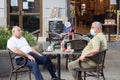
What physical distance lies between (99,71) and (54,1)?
33.5ft

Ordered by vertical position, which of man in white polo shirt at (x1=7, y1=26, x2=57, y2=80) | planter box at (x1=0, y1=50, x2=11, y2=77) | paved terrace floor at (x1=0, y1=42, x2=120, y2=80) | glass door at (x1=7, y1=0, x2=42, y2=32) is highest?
glass door at (x1=7, y1=0, x2=42, y2=32)

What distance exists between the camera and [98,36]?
9.57 m

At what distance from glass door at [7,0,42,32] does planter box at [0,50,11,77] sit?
856 centimetres

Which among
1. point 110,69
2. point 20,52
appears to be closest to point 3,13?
point 110,69

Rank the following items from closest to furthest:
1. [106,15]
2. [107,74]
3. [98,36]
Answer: [98,36] < [107,74] < [106,15]

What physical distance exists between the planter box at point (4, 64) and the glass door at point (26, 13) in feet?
28.1

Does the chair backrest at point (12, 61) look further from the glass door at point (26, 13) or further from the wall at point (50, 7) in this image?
the glass door at point (26, 13)

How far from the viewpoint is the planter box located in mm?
11422

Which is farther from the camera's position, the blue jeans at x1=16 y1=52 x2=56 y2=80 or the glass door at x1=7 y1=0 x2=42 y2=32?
the glass door at x1=7 y1=0 x2=42 y2=32

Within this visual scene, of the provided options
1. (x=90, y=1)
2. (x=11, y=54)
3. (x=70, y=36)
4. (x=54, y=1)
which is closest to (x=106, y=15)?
(x=90, y=1)

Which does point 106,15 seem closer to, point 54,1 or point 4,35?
point 54,1

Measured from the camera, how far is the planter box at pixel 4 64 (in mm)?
11422

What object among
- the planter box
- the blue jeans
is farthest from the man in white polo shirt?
the planter box

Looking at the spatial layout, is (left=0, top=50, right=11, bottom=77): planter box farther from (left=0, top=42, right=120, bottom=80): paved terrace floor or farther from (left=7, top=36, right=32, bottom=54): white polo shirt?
(left=7, top=36, right=32, bottom=54): white polo shirt
